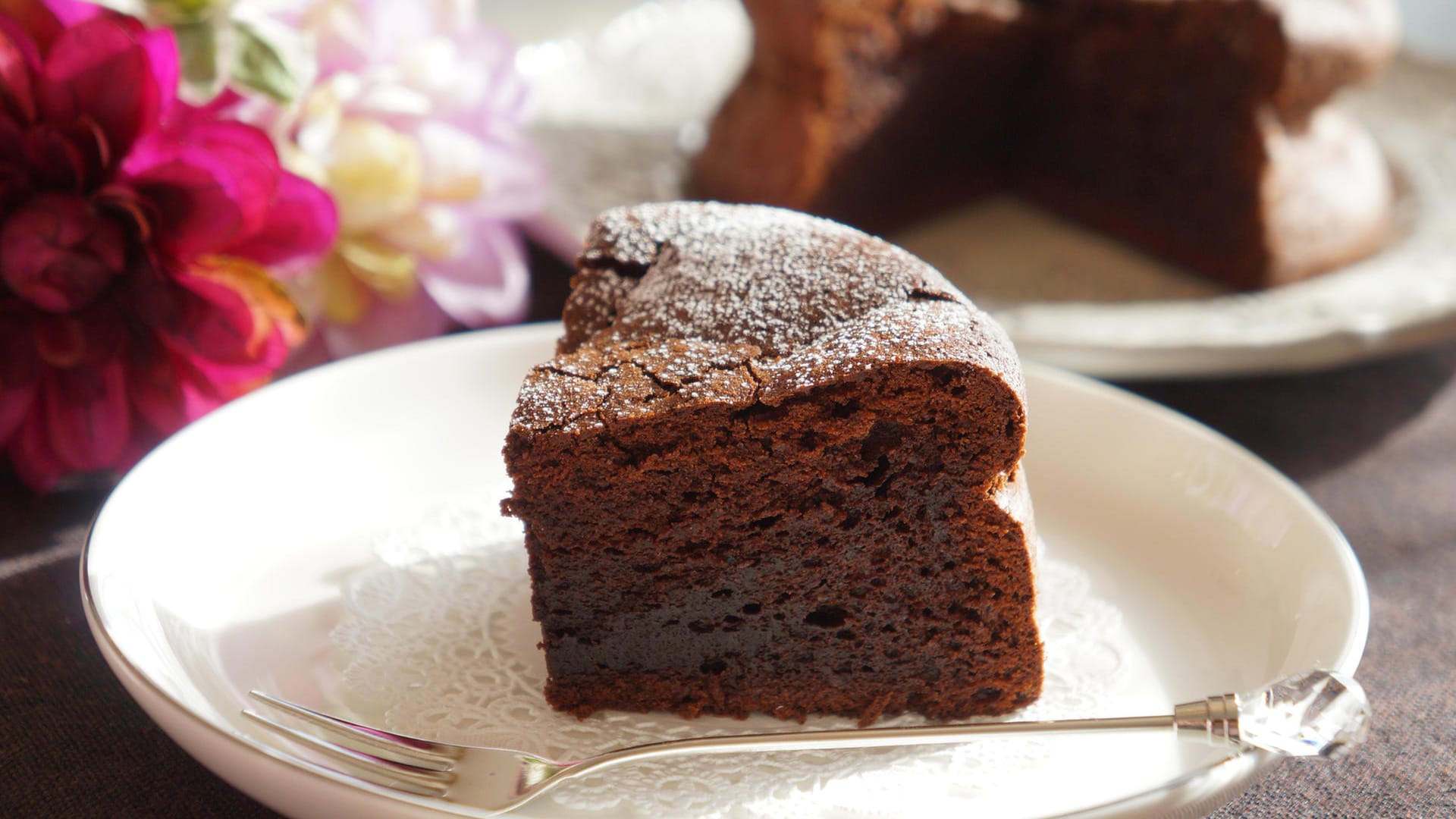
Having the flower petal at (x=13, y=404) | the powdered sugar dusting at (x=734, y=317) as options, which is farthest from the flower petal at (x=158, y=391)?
the powdered sugar dusting at (x=734, y=317)

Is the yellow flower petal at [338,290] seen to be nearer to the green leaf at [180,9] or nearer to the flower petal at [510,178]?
the flower petal at [510,178]

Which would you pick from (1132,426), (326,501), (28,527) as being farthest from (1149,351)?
(28,527)

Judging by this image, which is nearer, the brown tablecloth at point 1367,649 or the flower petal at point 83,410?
the brown tablecloth at point 1367,649

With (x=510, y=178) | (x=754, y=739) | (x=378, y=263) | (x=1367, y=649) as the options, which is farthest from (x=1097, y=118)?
(x=754, y=739)

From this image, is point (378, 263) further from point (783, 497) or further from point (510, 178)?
point (783, 497)

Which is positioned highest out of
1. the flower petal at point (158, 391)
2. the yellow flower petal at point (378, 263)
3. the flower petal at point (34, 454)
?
Answer: the yellow flower petal at point (378, 263)

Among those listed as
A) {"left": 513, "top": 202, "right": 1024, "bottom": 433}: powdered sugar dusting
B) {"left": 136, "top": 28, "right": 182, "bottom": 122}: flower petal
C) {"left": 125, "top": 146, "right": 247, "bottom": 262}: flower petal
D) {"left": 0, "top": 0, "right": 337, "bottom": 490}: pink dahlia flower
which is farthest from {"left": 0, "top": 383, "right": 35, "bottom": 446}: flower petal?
A: {"left": 513, "top": 202, "right": 1024, "bottom": 433}: powdered sugar dusting

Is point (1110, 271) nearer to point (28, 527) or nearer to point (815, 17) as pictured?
point (815, 17)

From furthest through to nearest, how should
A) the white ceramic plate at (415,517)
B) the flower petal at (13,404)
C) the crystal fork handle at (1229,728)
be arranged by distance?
the flower petal at (13,404) < the white ceramic plate at (415,517) < the crystal fork handle at (1229,728)

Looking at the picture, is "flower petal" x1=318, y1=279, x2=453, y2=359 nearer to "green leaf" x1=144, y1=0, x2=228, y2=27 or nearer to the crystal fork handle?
"green leaf" x1=144, y1=0, x2=228, y2=27
